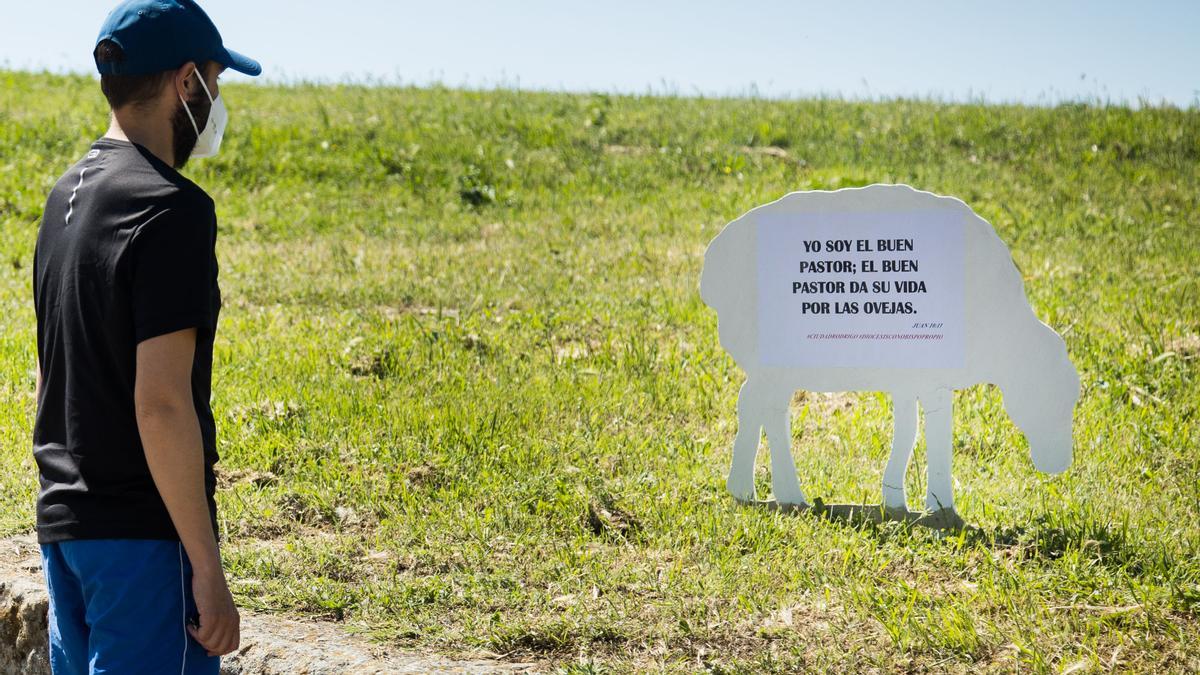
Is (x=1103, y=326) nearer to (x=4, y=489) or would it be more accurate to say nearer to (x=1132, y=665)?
(x=1132, y=665)

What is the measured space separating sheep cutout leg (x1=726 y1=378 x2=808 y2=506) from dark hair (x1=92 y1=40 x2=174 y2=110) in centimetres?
320

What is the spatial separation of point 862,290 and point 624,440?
5.13 ft

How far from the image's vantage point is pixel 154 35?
7.39 ft

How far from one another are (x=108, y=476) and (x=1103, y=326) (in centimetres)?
711

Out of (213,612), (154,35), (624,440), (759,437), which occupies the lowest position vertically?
(624,440)

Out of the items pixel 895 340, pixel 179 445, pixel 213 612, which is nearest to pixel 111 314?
pixel 179 445

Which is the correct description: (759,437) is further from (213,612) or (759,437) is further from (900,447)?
(213,612)

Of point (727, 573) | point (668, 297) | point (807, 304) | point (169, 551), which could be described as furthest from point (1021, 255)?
point (169, 551)

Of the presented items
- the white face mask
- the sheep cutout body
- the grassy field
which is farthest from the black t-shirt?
the sheep cutout body

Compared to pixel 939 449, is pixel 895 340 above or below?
above

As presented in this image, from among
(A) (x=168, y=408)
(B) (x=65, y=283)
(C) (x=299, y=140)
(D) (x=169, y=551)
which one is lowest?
(D) (x=169, y=551)

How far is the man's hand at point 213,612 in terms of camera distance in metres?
2.22

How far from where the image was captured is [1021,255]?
31.8 feet

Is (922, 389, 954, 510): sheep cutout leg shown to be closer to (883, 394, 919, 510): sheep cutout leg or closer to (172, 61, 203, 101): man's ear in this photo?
(883, 394, 919, 510): sheep cutout leg
